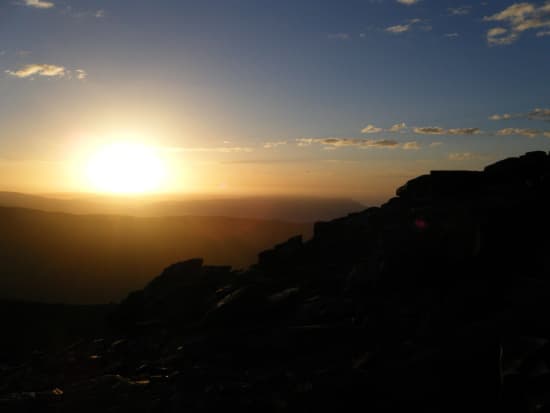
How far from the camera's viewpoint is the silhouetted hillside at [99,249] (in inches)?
3371

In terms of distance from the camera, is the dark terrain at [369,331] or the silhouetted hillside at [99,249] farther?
the silhouetted hillside at [99,249]

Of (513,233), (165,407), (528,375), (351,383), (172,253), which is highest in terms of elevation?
(513,233)

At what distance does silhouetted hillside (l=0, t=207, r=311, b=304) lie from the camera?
8562 centimetres

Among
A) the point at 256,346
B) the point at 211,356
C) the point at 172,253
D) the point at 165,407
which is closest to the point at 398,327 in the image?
the point at 256,346

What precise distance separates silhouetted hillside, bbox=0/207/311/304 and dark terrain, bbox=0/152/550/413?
5651 centimetres

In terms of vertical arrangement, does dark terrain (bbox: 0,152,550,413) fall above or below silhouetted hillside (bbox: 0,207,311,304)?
above

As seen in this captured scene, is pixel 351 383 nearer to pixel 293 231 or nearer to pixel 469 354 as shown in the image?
pixel 469 354

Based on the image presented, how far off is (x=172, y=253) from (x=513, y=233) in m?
106

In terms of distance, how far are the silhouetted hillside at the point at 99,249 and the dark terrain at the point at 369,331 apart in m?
56.5

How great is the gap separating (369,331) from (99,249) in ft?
344

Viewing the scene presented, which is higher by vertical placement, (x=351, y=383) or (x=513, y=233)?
(x=513, y=233)

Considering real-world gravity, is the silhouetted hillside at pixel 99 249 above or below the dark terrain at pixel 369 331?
below

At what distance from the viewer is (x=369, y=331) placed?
59.8ft

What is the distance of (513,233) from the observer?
66.2ft
